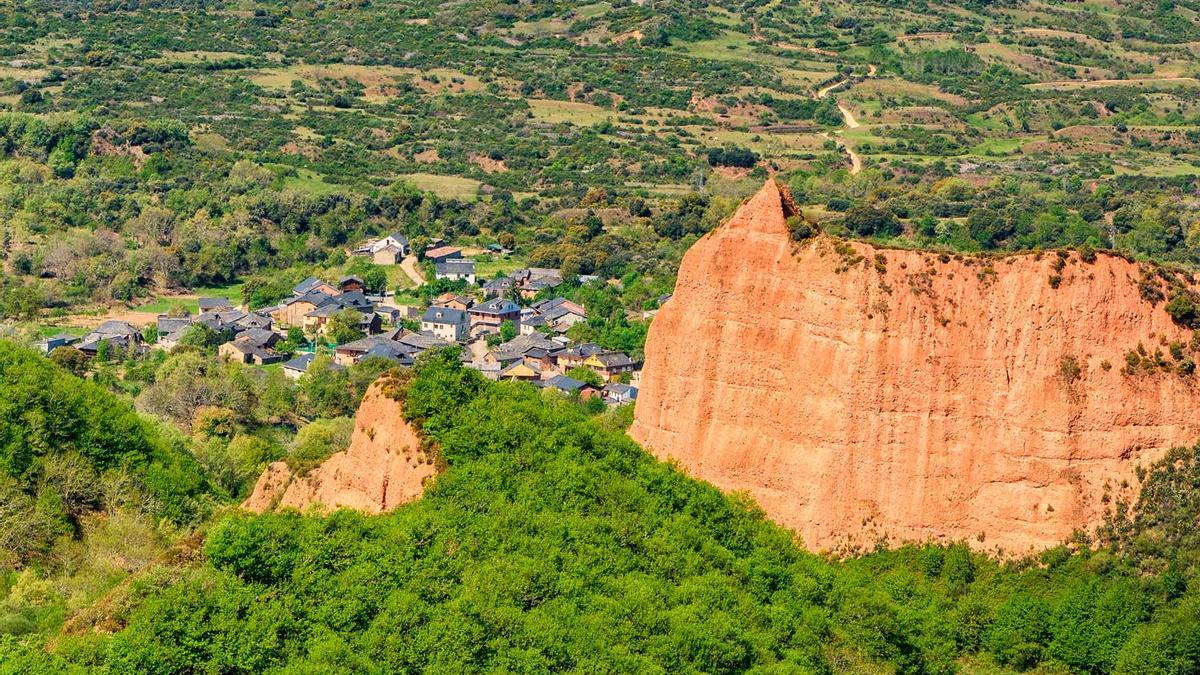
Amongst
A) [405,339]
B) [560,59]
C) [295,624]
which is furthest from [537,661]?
[560,59]

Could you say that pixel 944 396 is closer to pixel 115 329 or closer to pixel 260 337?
pixel 260 337

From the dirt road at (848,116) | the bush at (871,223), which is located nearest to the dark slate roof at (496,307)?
the bush at (871,223)

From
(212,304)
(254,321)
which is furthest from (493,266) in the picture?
(254,321)

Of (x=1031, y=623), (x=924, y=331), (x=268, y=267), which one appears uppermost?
(x=924, y=331)

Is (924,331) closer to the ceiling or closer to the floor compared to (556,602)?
closer to the ceiling

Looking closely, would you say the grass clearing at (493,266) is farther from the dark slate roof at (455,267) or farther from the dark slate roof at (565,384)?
the dark slate roof at (565,384)

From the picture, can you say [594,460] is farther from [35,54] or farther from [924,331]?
[35,54]

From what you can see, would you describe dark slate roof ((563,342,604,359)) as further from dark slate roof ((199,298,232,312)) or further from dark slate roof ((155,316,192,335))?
dark slate roof ((199,298,232,312))
